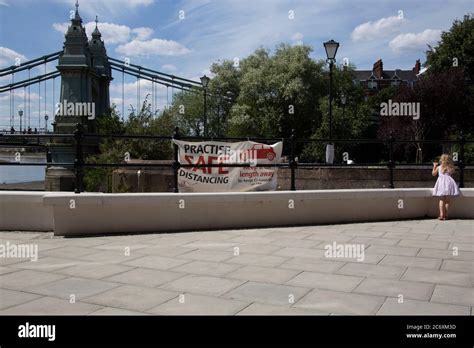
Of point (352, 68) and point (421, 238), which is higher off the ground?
point (352, 68)

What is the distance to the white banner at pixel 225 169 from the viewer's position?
27.9 feet

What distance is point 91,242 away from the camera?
6934 mm

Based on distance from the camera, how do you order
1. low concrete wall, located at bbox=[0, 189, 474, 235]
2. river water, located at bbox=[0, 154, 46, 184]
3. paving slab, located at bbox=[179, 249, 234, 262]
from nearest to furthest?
paving slab, located at bbox=[179, 249, 234, 262], low concrete wall, located at bbox=[0, 189, 474, 235], river water, located at bbox=[0, 154, 46, 184]

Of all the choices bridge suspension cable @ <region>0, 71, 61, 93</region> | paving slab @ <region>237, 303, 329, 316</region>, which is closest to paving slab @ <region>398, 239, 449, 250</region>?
paving slab @ <region>237, 303, 329, 316</region>

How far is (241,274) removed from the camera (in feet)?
16.9

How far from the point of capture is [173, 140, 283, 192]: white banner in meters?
8.51

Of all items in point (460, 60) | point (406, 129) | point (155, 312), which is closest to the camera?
point (155, 312)

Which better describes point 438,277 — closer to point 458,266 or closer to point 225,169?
point 458,266

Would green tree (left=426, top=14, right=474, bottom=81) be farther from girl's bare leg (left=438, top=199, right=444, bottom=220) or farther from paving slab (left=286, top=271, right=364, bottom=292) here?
paving slab (left=286, top=271, right=364, bottom=292)

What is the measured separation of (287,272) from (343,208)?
382 cm

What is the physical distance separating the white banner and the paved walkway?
1.17 metres

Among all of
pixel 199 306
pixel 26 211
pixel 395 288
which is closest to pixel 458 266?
pixel 395 288
